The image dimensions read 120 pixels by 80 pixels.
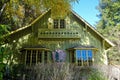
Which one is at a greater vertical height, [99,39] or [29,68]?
[99,39]

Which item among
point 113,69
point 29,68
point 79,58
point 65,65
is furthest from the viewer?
point 79,58

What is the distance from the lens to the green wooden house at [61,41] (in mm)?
23453

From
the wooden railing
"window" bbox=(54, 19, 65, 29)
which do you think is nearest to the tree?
"window" bbox=(54, 19, 65, 29)

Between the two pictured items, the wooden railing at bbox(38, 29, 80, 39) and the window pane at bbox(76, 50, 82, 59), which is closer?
the window pane at bbox(76, 50, 82, 59)

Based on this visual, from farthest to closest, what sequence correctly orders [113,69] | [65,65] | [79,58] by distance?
1. [79,58]
2. [113,69]
3. [65,65]

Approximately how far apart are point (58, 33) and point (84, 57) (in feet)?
12.1

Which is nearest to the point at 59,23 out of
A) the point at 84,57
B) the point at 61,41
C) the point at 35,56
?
the point at 61,41

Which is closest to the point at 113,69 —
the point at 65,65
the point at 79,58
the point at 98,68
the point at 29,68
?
the point at 98,68

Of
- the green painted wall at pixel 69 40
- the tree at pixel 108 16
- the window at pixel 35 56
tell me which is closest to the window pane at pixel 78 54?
the green painted wall at pixel 69 40

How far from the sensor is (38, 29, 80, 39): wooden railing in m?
24.0

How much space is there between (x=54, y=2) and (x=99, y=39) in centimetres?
834

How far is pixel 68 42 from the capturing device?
24.2 metres

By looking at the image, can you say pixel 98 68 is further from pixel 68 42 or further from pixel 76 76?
pixel 68 42

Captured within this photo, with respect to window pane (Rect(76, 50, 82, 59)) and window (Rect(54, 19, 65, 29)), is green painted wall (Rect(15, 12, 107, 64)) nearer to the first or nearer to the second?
window (Rect(54, 19, 65, 29))
